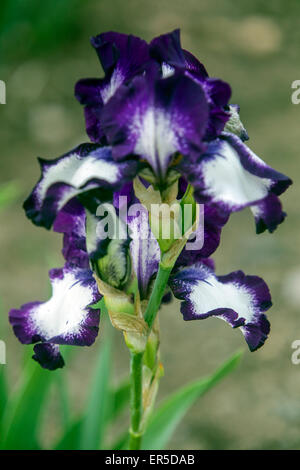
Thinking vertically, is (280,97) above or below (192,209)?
below

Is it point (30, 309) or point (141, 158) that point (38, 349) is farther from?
point (141, 158)

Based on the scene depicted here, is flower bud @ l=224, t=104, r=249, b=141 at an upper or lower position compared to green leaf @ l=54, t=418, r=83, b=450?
upper

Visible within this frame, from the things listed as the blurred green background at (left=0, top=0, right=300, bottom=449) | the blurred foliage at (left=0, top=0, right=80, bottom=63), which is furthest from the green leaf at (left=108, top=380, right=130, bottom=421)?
the blurred foliage at (left=0, top=0, right=80, bottom=63)

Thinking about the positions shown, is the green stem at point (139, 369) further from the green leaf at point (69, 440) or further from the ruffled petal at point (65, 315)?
the green leaf at point (69, 440)

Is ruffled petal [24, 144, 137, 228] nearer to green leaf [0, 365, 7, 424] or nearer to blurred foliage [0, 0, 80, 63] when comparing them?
green leaf [0, 365, 7, 424]

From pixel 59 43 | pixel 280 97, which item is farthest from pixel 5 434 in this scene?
pixel 59 43

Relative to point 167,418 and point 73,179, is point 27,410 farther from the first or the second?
point 73,179
